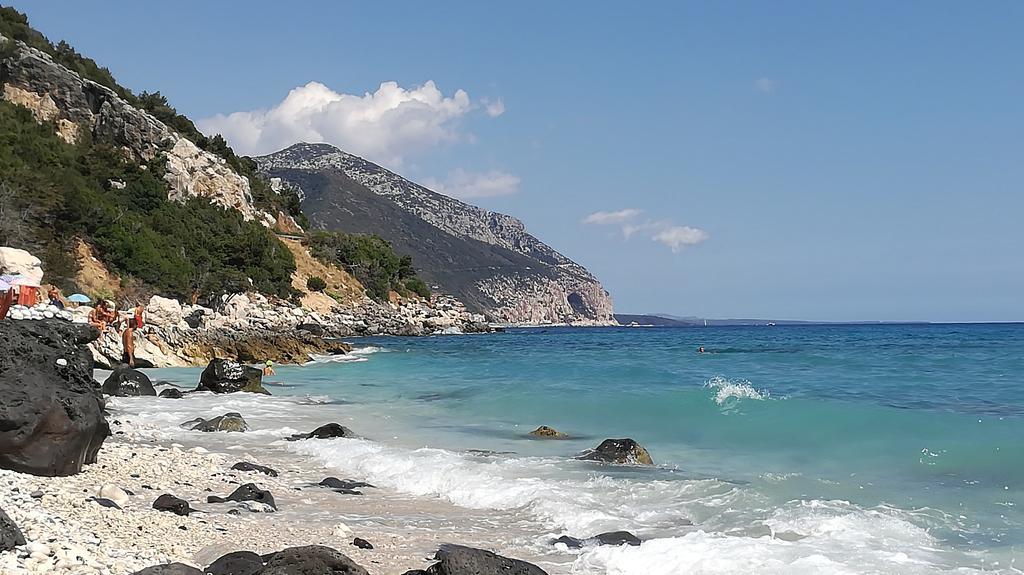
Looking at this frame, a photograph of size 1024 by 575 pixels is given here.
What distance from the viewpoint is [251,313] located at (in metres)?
52.2

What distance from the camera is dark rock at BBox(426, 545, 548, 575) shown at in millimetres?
5238

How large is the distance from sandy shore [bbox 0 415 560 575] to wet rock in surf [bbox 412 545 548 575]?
3.40 ft

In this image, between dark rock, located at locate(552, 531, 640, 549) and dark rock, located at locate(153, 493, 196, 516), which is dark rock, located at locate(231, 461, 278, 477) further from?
dark rock, located at locate(552, 531, 640, 549)

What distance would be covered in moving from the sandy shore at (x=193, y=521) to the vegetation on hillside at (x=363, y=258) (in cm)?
6768

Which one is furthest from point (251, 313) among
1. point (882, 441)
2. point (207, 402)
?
point (882, 441)

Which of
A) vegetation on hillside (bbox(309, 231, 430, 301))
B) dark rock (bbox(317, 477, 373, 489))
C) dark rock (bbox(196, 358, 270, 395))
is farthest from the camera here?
vegetation on hillside (bbox(309, 231, 430, 301))

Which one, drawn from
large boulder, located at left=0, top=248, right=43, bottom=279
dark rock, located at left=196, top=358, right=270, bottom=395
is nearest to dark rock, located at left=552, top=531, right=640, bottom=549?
dark rock, located at left=196, top=358, right=270, bottom=395

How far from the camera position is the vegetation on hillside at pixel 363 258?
77.6 metres

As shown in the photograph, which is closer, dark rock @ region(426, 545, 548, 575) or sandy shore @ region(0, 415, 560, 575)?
dark rock @ region(426, 545, 548, 575)

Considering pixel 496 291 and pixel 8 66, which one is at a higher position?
pixel 8 66

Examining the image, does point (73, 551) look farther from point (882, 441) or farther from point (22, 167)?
point (22, 167)

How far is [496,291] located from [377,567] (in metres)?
167

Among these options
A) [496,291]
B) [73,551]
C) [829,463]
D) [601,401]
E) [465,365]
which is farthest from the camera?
[496,291]

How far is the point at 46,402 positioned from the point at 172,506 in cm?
171
